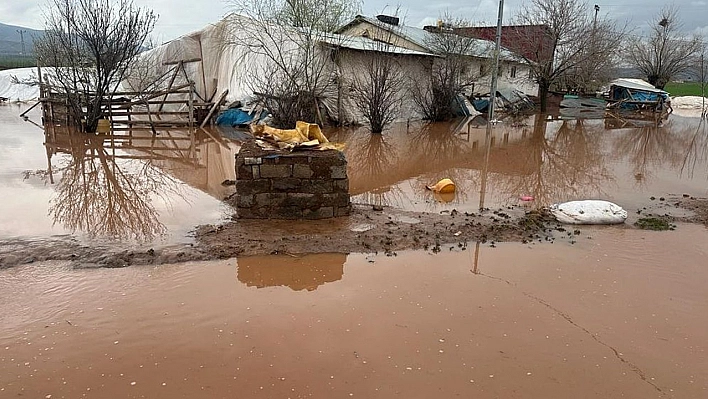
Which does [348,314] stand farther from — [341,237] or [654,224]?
[654,224]

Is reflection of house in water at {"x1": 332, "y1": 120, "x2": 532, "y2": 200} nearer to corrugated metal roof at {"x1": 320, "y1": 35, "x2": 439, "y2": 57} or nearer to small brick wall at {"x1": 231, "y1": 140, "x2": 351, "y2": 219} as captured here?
small brick wall at {"x1": 231, "y1": 140, "x2": 351, "y2": 219}

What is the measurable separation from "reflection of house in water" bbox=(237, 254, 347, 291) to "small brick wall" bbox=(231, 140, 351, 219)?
1.36 metres

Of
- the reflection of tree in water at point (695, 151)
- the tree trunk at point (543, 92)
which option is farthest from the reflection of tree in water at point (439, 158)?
the tree trunk at point (543, 92)

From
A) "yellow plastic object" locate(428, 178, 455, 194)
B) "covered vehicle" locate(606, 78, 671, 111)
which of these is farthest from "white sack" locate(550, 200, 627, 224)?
"covered vehicle" locate(606, 78, 671, 111)

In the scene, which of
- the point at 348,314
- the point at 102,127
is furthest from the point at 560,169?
the point at 102,127

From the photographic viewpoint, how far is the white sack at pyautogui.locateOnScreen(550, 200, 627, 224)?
6.89m

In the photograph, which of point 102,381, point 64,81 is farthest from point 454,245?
point 64,81

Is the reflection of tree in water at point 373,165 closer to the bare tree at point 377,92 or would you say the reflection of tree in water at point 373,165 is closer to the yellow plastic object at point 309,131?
the bare tree at point 377,92

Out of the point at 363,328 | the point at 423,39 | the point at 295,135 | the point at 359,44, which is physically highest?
the point at 423,39

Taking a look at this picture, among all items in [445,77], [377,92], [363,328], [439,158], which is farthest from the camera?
[445,77]

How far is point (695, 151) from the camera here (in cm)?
1490

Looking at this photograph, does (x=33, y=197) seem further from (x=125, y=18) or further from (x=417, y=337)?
(x=125, y=18)

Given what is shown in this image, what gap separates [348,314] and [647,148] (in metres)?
14.8

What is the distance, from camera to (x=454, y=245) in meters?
5.95
